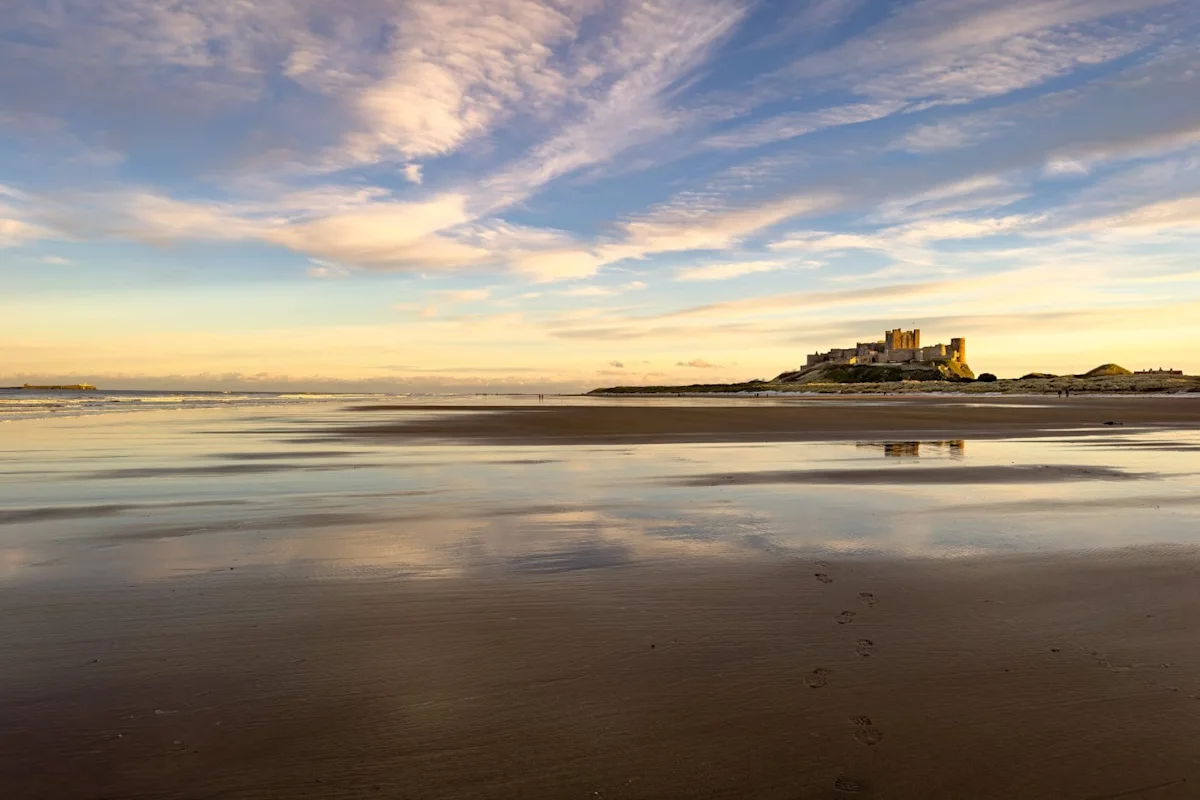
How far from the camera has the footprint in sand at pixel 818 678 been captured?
4148mm

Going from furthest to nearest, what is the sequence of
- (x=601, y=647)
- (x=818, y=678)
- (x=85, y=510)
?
(x=85, y=510)
(x=601, y=647)
(x=818, y=678)

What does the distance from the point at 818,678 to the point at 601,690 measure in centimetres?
126

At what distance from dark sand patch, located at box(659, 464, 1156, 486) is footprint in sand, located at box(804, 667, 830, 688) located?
8.53m

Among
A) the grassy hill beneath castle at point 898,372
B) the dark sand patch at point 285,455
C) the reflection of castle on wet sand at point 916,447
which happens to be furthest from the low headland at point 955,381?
the dark sand patch at point 285,455

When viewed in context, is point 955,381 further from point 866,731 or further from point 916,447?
point 866,731

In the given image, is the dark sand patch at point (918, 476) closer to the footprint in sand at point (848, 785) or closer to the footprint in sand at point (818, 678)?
the footprint in sand at point (818, 678)

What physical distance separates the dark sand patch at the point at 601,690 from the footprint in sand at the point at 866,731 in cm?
1

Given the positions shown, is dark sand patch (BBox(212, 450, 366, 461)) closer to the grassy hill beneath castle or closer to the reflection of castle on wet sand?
the reflection of castle on wet sand

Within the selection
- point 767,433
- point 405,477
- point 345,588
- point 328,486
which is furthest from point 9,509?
point 767,433

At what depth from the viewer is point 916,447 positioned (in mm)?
20641

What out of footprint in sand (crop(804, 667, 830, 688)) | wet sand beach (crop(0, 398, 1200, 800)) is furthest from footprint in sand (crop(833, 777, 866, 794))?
footprint in sand (crop(804, 667, 830, 688))

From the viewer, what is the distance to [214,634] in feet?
16.6

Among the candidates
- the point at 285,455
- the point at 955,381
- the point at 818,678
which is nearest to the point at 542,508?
the point at 818,678

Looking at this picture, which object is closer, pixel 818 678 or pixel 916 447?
pixel 818 678
